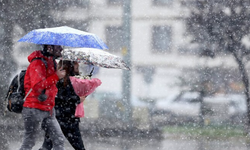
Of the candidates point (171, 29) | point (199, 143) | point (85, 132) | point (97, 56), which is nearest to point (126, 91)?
point (85, 132)

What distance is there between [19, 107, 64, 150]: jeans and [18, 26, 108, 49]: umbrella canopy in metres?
0.77

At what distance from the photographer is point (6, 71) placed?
14016mm

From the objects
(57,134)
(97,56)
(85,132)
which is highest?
(97,56)

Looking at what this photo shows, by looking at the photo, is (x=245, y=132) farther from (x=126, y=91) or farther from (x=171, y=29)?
(x=171, y=29)

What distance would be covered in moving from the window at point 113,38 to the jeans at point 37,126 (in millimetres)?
9959

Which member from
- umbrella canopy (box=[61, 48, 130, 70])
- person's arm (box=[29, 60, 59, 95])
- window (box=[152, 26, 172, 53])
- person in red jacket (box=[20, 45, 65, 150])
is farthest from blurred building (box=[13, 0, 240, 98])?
person's arm (box=[29, 60, 59, 95])

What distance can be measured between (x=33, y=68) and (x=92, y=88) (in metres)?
0.98

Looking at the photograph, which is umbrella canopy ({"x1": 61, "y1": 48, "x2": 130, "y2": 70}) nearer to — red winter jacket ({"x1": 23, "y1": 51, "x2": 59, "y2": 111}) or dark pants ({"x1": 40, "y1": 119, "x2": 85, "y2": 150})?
red winter jacket ({"x1": 23, "y1": 51, "x2": 59, "y2": 111})

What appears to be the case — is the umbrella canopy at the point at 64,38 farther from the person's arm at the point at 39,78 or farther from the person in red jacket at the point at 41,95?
the person's arm at the point at 39,78

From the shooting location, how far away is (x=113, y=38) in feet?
54.8

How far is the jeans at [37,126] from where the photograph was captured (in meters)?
5.66

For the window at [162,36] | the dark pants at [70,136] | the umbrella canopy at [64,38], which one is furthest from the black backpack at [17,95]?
the window at [162,36]

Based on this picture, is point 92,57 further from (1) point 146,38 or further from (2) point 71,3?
(1) point 146,38

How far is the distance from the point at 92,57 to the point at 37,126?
3.26 feet
